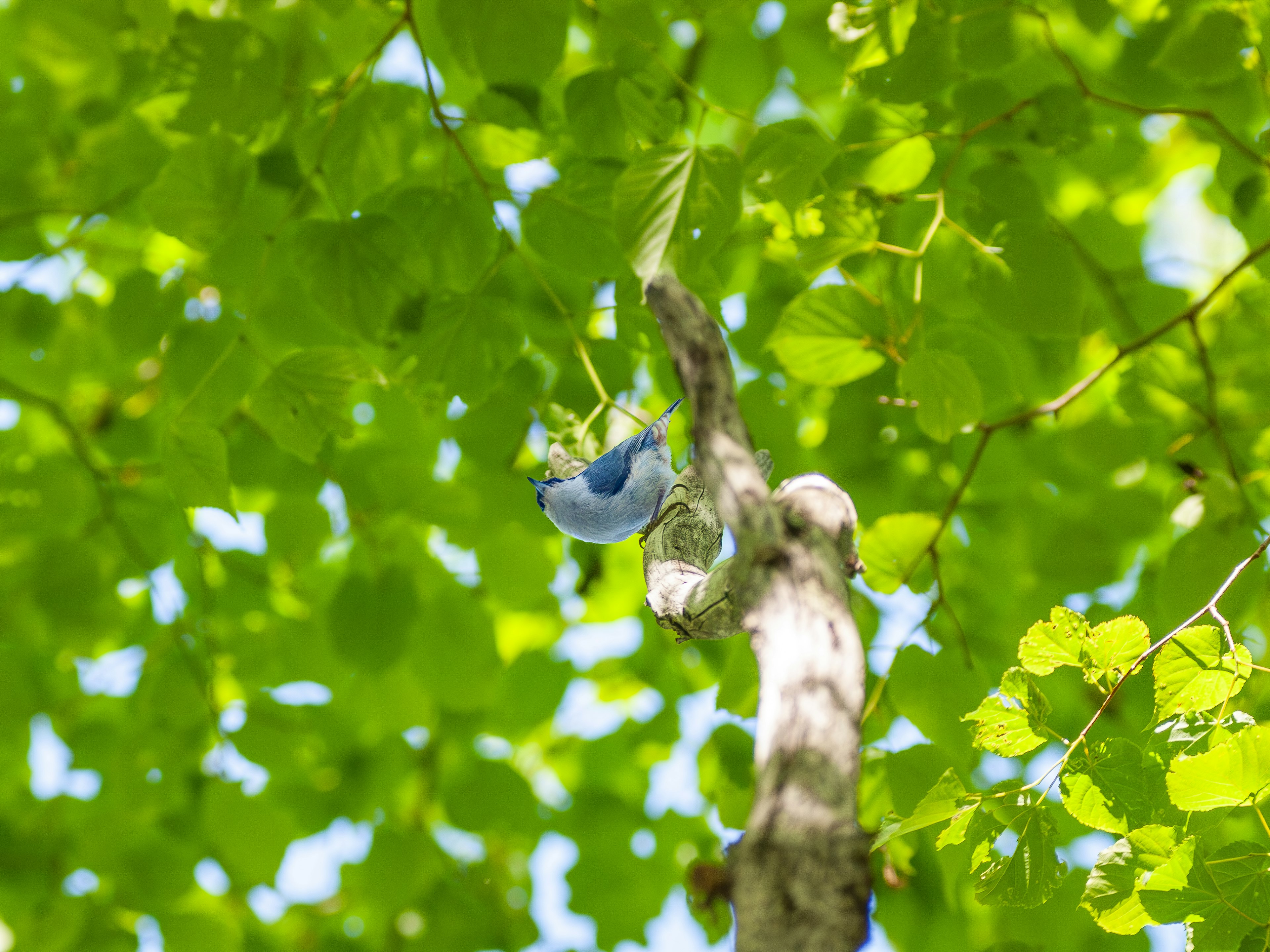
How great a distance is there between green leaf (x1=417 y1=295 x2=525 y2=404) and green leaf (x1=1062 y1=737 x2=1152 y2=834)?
30.6 inches

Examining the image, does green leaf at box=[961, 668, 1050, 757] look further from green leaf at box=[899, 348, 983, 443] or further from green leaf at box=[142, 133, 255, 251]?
green leaf at box=[142, 133, 255, 251]

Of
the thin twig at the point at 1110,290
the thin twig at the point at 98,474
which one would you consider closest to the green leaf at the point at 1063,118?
the thin twig at the point at 1110,290

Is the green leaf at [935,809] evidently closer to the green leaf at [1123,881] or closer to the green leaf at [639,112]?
the green leaf at [1123,881]

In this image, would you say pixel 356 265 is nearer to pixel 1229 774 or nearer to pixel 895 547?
pixel 895 547

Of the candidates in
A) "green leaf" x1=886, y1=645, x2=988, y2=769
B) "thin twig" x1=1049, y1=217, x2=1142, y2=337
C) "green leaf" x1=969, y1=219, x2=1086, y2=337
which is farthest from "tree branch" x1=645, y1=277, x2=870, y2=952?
"thin twig" x1=1049, y1=217, x2=1142, y2=337

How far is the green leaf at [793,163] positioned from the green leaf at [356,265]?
48 centimetres

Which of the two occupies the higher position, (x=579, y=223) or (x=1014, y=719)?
(x=579, y=223)

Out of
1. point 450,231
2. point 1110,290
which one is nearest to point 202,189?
point 450,231

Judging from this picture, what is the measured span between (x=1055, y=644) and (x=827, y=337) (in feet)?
1.59

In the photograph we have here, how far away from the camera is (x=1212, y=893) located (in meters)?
0.64

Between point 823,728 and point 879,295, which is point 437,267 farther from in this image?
point 823,728

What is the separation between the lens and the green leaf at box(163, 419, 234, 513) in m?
0.97

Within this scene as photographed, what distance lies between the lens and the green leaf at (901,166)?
1.12 m

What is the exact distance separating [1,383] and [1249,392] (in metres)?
2.16
